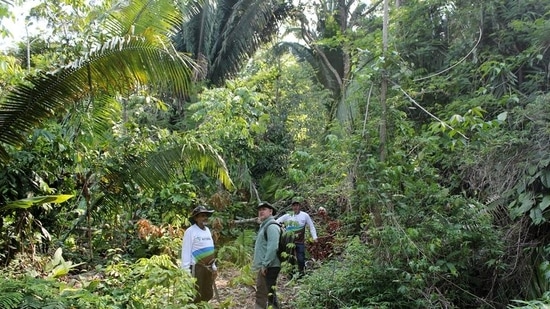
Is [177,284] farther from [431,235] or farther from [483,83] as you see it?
[483,83]

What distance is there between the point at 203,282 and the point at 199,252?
1.57ft

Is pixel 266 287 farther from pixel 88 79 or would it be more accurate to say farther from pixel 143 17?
pixel 143 17

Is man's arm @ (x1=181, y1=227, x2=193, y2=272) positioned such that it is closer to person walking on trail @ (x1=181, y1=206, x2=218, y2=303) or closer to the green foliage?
person walking on trail @ (x1=181, y1=206, x2=218, y2=303)

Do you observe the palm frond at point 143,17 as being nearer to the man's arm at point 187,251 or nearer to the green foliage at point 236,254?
the man's arm at point 187,251

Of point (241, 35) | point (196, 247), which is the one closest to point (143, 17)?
point (196, 247)

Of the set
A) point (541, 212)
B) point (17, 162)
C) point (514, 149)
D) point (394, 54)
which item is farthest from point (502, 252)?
point (17, 162)

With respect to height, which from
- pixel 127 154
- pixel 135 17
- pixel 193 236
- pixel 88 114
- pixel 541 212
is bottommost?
pixel 541 212

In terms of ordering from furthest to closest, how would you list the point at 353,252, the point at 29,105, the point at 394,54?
the point at 353,252, the point at 394,54, the point at 29,105

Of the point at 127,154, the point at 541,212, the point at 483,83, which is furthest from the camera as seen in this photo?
the point at 483,83

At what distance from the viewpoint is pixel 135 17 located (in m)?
6.67

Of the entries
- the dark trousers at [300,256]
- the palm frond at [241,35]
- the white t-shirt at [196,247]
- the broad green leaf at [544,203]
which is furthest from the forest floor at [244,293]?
the palm frond at [241,35]

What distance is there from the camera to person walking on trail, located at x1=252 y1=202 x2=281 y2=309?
244 inches

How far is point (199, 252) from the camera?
238 inches

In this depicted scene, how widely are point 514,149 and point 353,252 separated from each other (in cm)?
251
